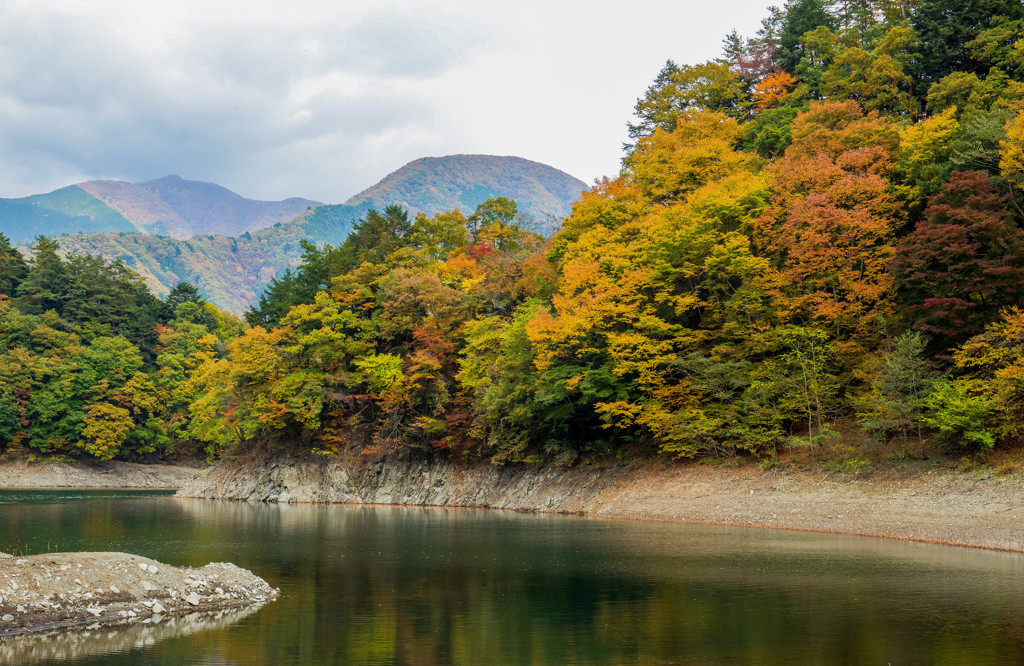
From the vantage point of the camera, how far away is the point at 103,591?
1614 cm

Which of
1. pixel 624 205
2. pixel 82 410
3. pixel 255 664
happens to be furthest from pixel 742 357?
pixel 82 410

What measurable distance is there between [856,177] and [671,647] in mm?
32923

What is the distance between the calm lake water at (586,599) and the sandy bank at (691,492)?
249 centimetres

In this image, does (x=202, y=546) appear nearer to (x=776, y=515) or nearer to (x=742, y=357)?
(x=776, y=515)

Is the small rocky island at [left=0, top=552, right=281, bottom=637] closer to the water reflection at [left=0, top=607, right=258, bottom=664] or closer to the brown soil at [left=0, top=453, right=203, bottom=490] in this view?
the water reflection at [left=0, top=607, right=258, bottom=664]

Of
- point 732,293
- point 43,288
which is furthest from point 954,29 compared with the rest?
point 43,288

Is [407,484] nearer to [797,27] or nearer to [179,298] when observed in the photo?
[797,27]

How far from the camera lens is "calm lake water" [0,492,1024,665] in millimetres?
13125

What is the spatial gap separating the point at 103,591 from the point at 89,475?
74.3 m

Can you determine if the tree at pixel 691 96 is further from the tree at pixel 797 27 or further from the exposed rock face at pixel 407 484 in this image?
the exposed rock face at pixel 407 484

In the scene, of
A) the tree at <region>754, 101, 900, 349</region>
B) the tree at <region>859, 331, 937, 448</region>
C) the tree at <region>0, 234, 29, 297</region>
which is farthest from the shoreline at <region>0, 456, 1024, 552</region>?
the tree at <region>0, 234, 29, 297</region>

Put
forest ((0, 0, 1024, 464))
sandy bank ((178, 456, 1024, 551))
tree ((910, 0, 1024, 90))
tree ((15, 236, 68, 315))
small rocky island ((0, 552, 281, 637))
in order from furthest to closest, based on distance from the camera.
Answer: tree ((15, 236, 68, 315))
tree ((910, 0, 1024, 90))
forest ((0, 0, 1024, 464))
sandy bank ((178, 456, 1024, 551))
small rocky island ((0, 552, 281, 637))

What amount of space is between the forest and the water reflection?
1072 inches

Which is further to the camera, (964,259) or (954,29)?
(954,29)
